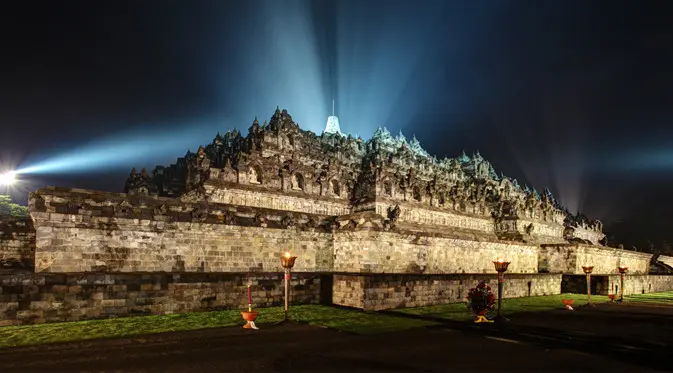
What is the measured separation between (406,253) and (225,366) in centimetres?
1763

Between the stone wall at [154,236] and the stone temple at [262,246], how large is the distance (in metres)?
0.04

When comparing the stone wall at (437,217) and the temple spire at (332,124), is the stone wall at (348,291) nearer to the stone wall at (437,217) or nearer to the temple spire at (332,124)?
the stone wall at (437,217)

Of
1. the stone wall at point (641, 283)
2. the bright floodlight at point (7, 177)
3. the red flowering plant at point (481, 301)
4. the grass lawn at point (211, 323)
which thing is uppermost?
the bright floodlight at point (7, 177)

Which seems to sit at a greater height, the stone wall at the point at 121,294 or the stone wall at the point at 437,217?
the stone wall at the point at 437,217

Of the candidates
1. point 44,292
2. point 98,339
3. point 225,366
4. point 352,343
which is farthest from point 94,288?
point 352,343

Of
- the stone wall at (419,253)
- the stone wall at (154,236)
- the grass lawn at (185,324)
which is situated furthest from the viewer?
the stone wall at (419,253)

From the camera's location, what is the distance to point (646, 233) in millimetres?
96125

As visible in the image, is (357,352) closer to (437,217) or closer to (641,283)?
(641,283)

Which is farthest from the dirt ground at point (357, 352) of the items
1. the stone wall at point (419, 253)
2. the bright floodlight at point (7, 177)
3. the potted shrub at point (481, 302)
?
the bright floodlight at point (7, 177)

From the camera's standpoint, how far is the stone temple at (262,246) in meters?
12.7

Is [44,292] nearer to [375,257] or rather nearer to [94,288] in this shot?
[94,288]

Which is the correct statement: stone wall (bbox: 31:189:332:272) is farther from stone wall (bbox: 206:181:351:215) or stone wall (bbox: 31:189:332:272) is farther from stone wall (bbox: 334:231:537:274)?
stone wall (bbox: 206:181:351:215)

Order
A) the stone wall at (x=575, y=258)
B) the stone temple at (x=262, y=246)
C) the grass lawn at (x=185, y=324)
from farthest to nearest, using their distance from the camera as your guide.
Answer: the stone wall at (x=575, y=258)
the stone temple at (x=262, y=246)
the grass lawn at (x=185, y=324)

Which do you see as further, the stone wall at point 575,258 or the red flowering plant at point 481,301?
the stone wall at point 575,258
